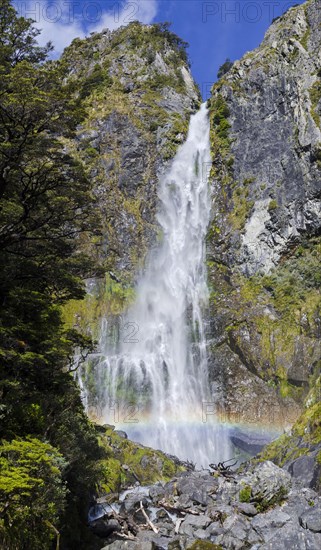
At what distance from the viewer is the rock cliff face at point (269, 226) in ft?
97.0

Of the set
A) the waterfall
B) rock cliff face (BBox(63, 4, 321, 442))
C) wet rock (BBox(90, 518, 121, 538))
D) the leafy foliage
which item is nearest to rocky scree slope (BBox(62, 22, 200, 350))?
rock cliff face (BBox(63, 4, 321, 442))

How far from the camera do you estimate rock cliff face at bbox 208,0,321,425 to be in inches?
1164

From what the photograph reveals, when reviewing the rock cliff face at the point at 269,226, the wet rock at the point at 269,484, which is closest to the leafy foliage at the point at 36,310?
the wet rock at the point at 269,484

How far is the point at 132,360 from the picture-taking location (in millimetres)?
32062

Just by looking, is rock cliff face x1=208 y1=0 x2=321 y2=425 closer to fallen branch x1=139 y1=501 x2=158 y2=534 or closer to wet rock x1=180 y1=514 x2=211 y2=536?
fallen branch x1=139 y1=501 x2=158 y2=534

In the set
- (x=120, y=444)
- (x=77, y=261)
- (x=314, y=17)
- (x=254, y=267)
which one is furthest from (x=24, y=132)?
(x=314, y=17)

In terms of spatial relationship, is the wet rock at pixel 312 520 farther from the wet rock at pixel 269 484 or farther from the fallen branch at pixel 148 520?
the fallen branch at pixel 148 520

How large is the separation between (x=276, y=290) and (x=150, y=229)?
519 inches

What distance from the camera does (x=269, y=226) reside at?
114 ft

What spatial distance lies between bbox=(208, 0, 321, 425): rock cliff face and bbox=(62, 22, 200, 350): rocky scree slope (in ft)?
21.1

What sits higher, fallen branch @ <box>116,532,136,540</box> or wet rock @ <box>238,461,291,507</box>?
wet rock @ <box>238,461,291,507</box>

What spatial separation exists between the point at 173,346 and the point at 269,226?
1171 cm

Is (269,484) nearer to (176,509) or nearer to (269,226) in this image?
(176,509)

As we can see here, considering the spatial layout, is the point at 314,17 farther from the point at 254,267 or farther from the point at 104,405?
the point at 104,405
